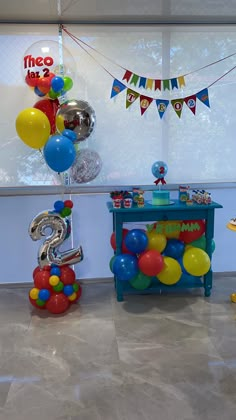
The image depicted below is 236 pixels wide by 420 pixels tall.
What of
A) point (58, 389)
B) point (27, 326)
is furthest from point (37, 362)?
point (27, 326)

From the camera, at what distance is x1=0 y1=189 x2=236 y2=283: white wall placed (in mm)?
3346

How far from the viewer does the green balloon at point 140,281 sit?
3.00 metres

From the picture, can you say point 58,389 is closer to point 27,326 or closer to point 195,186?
point 27,326

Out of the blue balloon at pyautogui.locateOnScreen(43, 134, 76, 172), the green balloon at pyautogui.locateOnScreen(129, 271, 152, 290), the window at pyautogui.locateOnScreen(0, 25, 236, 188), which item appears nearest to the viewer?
the blue balloon at pyautogui.locateOnScreen(43, 134, 76, 172)

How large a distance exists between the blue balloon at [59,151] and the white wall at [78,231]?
2.54 feet

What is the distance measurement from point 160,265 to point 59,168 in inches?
40.4

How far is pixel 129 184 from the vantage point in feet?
11.1

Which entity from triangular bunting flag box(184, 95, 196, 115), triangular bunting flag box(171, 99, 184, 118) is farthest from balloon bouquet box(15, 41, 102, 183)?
triangular bunting flag box(184, 95, 196, 115)

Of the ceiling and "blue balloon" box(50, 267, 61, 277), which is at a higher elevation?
the ceiling

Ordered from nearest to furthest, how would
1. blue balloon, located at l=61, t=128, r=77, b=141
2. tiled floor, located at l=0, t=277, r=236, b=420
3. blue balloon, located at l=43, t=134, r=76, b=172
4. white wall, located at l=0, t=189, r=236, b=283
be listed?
tiled floor, located at l=0, t=277, r=236, b=420, blue balloon, located at l=43, t=134, r=76, b=172, blue balloon, located at l=61, t=128, r=77, b=141, white wall, located at l=0, t=189, r=236, b=283

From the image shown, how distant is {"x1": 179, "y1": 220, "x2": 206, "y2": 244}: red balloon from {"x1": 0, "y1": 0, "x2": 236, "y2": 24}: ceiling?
1625 millimetres

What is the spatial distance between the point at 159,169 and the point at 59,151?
893 millimetres

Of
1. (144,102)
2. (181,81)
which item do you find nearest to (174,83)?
(181,81)

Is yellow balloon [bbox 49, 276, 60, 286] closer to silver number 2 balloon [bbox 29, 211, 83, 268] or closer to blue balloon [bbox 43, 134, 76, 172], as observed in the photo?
silver number 2 balloon [bbox 29, 211, 83, 268]
